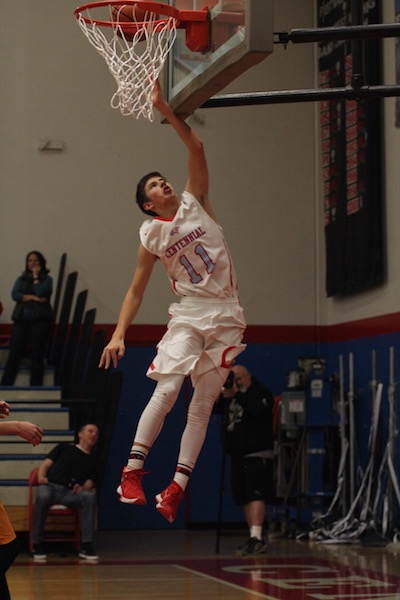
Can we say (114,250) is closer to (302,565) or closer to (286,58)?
(286,58)

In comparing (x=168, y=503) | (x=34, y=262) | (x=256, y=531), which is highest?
(x=34, y=262)

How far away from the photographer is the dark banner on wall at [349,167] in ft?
41.0

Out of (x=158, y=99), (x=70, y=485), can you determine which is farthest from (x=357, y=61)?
(x=70, y=485)

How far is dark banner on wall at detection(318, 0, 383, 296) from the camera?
12.5 metres

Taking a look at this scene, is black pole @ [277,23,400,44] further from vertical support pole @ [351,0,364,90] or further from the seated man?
the seated man

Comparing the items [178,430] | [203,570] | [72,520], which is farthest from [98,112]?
[203,570]

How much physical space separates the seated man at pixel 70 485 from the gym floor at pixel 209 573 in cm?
30

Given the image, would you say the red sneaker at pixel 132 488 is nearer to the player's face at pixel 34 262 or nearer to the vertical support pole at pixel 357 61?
the vertical support pole at pixel 357 61

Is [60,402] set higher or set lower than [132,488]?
higher

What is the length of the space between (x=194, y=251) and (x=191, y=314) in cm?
34

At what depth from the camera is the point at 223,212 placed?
47.9ft

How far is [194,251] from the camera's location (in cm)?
571

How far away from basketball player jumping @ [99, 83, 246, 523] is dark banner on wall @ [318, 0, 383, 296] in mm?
6788

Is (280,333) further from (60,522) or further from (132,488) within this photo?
(132,488)
